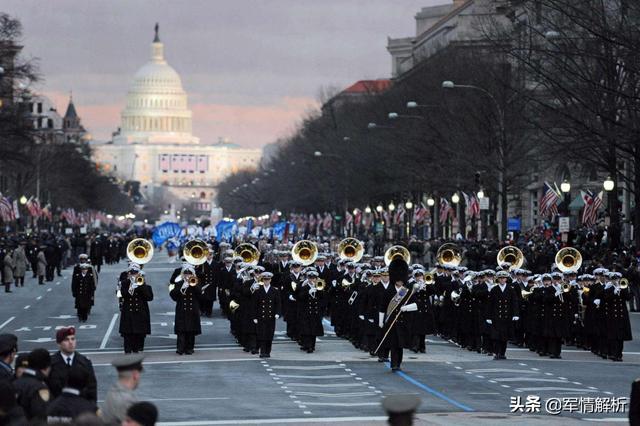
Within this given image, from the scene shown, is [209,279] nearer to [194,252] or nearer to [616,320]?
[194,252]

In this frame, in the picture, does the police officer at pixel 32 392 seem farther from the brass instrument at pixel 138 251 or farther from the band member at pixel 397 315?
the brass instrument at pixel 138 251

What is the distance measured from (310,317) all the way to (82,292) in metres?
10.9

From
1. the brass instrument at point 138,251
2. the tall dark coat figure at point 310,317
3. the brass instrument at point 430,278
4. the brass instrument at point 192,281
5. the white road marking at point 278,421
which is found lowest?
the white road marking at point 278,421

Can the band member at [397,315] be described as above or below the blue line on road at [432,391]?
above

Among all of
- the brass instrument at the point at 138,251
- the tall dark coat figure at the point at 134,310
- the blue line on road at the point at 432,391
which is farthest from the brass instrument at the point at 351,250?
the blue line on road at the point at 432,391

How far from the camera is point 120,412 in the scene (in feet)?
44.3

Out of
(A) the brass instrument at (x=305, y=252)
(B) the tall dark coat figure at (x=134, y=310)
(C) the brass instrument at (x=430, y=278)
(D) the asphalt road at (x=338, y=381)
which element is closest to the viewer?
(D) the asphalt road at (x=338, y=381)

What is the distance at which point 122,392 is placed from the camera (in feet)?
44.8

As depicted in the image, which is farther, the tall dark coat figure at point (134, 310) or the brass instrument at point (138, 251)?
the brass instrument at point (138, 251)

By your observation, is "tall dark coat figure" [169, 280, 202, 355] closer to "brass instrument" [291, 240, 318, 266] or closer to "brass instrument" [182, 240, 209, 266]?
"brass instrument" [182, 240, 209, 266]

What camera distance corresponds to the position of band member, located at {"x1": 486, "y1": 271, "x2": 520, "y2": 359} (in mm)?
32469

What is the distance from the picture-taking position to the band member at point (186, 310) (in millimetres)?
33250

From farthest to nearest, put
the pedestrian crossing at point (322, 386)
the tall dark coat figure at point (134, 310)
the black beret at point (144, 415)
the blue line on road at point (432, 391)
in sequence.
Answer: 1. the tall dark coat figure at point (134, 310)
2. the pedestrian crossing at point (322, 386)
3. the blue line on road at point (432, 391)
4. the black beret at point (144, 415)

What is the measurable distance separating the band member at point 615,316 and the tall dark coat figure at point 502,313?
162 centimetres
